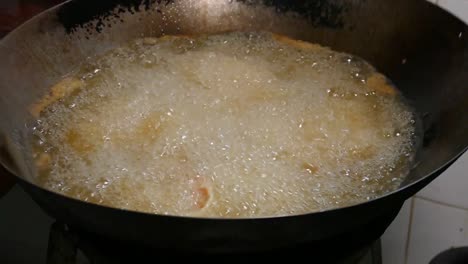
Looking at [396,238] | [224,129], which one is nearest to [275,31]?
[224,129]

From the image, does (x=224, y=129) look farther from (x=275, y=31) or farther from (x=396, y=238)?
(x=396, y=238)

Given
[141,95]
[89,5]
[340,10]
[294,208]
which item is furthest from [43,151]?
[340,10]

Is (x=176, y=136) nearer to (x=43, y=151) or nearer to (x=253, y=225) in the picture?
(x=43, y=151)

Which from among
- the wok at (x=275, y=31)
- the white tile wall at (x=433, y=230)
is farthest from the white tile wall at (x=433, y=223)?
the wok at (x=275, y=31)

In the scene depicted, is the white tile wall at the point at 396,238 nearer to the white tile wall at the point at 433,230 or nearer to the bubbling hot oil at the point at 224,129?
the white tile wall at the point at 433,230

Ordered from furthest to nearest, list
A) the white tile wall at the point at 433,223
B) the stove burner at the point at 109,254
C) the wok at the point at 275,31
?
the white tile wall at the point at 433,223 → the stove burner at the point at 109,254 → the wok at the point at 275,31

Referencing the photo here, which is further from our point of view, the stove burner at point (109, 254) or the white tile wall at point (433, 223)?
the white tile wall at point (433, 223)

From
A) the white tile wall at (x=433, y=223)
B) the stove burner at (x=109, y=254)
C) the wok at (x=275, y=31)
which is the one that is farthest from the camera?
the white tile wall at (x=433, y=223)
